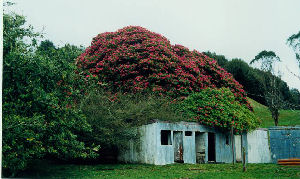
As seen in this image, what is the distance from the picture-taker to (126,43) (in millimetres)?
23859

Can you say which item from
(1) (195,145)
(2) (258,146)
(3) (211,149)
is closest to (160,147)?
(1) (195,145)

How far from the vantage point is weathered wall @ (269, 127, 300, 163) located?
827 inches

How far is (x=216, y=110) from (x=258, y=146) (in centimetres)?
599

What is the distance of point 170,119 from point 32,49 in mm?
8526

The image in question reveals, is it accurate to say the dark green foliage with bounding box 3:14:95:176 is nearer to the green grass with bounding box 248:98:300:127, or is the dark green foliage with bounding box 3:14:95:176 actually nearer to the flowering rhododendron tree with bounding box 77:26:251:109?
the flowering rhododendron tree with bounding box 77:26:251:109

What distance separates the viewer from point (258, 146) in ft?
78.1

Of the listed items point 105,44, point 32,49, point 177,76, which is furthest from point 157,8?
point 105,44

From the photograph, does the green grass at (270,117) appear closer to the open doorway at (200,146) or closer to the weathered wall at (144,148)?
the open doorway at (200,146)

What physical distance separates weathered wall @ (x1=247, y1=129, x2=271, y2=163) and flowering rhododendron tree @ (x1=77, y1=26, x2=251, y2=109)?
2985mm

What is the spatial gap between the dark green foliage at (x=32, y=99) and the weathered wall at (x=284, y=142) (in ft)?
43.5

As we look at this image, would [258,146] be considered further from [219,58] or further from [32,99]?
[219,58]

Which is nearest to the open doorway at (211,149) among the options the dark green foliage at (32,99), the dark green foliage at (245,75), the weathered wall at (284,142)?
the weathered wall at (284,142)

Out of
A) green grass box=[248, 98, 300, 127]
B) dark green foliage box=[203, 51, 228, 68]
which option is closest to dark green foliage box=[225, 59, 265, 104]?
dark green foliage box=[203, 51, 228, 68]

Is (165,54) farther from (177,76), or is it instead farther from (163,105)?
(163,105)
